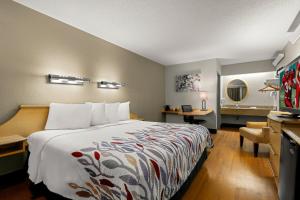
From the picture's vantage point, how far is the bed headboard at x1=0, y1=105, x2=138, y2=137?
202 centimetres

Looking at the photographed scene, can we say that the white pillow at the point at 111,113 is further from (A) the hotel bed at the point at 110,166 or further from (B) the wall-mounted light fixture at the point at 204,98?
A: (B) the wall-mounted light fixture at the point at 204,98

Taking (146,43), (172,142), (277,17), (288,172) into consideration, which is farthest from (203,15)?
(288,172)

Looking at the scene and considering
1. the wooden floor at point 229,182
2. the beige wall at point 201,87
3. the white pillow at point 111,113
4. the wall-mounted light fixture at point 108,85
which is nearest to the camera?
the wooden floor at point 229,182

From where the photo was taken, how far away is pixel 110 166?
117cm

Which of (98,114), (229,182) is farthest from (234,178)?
(98,114)

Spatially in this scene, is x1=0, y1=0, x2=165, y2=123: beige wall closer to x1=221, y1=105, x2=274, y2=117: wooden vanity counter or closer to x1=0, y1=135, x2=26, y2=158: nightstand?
x1=0, y1=135, x2=26, y2=158: nightstand

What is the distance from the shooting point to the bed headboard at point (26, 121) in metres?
2.02

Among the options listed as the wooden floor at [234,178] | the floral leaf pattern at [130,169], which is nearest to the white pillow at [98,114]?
the floral leaf pattern at [130,169]

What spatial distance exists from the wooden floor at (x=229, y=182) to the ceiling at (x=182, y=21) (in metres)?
2.47

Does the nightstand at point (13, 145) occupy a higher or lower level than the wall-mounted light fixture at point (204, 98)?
lower

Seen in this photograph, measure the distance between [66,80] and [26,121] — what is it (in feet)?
2.84

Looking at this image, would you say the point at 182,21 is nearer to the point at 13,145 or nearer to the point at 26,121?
the point at 26,121

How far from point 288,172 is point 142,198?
1274 mm

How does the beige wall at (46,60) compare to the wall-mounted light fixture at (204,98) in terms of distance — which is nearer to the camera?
the beige wall at (46,60)
